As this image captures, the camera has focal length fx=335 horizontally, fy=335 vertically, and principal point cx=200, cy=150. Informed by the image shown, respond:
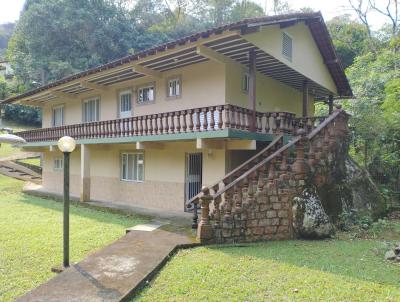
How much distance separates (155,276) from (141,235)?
102 inches

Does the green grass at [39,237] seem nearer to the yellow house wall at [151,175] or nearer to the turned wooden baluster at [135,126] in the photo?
the yellow house wall at [151,175]

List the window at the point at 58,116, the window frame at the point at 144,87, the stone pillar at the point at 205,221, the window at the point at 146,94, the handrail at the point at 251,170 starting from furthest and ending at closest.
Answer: the window at the point at 58,116, the window at the point at 146,94, the window frame at the point at 144,87, the handrail at the point at 251,170, the stone pillar at the point at 205,221

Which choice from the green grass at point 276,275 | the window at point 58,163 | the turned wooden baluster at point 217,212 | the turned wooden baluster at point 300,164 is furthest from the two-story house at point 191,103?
Result: the green grass at point 276,275

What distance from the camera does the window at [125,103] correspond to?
14500 mm

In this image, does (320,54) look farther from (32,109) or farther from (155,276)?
(32,109)

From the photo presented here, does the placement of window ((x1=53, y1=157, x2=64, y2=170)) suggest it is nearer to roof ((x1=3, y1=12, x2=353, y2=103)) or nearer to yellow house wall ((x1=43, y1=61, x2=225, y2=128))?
roof ((x1=3, y1=12, x2=353, y2=103))

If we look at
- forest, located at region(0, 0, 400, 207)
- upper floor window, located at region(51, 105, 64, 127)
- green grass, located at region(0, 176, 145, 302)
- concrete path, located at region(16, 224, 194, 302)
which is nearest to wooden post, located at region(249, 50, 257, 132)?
concrete path, located at region(16, 224, 194, 302)

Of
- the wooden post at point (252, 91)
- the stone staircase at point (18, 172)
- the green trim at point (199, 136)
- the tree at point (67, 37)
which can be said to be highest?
the tree at point (67, 37)

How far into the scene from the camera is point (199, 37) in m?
9.12

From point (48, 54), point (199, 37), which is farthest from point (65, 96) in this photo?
point (48, 54)

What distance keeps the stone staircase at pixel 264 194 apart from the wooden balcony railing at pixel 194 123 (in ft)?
2.82

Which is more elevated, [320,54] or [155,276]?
[320,54]

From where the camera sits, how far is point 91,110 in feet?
A: 54.6

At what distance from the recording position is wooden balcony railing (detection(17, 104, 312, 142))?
924 centimetres
